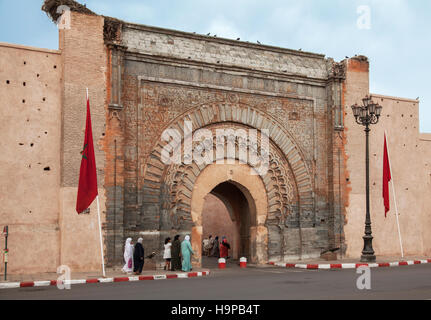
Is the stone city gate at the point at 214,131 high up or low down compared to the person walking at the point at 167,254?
up

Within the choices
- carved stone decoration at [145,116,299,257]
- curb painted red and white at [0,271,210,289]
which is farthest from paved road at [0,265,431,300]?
carved stone decoration at [145,116,299,257]

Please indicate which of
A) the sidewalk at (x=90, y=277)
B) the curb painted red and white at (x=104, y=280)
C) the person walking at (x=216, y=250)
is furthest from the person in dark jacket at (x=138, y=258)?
the person walking at (x=216, y=250)

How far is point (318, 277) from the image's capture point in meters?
11.2

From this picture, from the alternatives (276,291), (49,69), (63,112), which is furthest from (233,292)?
(49,69)

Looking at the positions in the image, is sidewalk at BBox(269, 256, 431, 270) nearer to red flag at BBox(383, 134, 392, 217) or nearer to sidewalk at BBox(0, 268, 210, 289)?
red flag at BBox(383, 134, 392, 217)

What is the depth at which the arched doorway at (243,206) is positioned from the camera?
47.7ft

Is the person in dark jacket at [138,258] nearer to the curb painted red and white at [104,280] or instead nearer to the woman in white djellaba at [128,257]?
the woman in white djellaba at [128,257]

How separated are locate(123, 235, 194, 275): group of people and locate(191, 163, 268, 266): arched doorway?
973 millimetres

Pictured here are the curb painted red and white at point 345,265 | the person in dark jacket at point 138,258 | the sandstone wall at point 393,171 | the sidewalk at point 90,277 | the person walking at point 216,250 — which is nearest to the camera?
the sidewalk at point 90,277

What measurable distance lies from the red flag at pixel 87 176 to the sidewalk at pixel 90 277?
4.61 feet

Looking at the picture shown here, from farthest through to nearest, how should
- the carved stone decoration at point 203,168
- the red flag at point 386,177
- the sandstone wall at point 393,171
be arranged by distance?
the sandstone wall at point 393,171 < the red flag at point 386,177 < the carved stone decoration at point 203,168

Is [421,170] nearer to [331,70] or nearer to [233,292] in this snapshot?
[331,70]

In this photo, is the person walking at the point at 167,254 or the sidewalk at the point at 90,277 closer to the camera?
the sidewalk at the point at 90,277

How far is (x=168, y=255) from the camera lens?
1345 centimetres
